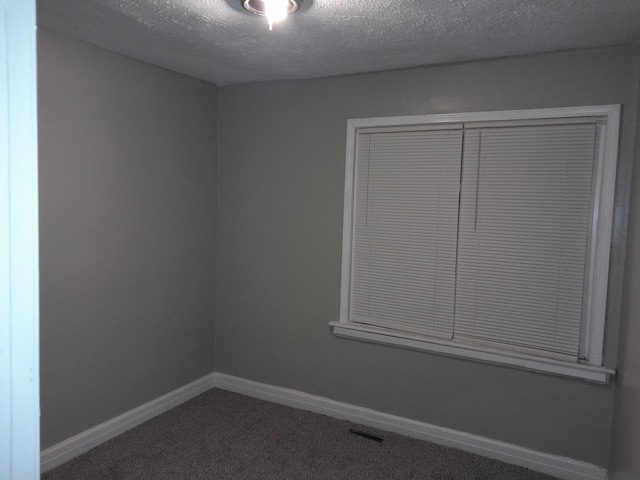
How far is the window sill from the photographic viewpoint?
8.04 feet

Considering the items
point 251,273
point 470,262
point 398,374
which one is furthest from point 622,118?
point 251,273

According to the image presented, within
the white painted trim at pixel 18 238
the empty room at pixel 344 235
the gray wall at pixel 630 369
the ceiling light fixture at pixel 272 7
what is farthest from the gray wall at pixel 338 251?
the white painted trim at pixel 18 238

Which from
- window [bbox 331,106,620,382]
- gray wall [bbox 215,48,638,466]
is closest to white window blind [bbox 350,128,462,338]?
window [bbox 331,106,620,382]

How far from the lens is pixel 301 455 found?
270 centimetres

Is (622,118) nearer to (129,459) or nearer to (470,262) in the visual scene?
(470,262)

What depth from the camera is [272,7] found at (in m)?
1.90

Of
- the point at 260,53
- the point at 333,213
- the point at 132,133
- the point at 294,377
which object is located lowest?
the point at 294,377

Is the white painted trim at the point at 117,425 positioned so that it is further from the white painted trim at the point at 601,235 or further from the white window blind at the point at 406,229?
the white painted trim at the point at 601,235

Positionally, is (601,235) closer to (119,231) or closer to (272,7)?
(272,7)

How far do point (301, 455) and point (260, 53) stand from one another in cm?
231

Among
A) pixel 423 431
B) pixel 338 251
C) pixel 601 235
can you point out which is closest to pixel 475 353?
pixel 423 431

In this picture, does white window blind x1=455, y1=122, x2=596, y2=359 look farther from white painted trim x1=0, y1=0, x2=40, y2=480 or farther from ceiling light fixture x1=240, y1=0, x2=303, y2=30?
white painted trim x1=0, y1=0, x2=40, y2=480

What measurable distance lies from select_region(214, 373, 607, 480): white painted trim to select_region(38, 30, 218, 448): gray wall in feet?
1.57

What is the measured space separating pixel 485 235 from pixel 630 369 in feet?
3.16
